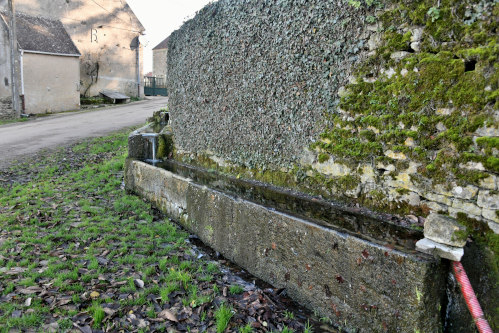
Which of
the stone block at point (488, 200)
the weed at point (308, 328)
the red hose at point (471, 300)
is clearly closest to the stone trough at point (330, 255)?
the red hose at point (471, 300)

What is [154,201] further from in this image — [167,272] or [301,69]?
[301,69]

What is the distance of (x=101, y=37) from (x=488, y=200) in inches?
1019

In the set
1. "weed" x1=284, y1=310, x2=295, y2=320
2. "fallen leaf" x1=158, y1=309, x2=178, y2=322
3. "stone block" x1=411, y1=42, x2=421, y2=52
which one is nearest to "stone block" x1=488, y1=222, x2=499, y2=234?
"stone block" x1=411, y1=42, x2=421, y2=52

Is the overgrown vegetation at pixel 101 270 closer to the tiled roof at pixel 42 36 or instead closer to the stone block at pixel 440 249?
the stone block at pixel 440 249

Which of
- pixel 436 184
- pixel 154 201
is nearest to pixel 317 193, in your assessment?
pixel 436 184

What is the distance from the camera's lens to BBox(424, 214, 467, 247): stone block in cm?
250

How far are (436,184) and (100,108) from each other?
70.5 feet

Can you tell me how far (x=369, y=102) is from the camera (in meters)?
3.71

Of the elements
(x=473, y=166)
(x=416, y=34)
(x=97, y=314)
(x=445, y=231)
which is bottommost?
(x=97, y=314)

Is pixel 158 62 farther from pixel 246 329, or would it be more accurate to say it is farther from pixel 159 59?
pixel 246 329

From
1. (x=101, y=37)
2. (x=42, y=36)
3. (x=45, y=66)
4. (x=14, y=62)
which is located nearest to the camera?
(x=14, y=62)

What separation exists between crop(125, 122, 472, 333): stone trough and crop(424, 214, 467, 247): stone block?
0.58 feet

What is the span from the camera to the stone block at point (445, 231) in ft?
8.19

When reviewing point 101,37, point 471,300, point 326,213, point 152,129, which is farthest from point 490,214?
point 101,37
